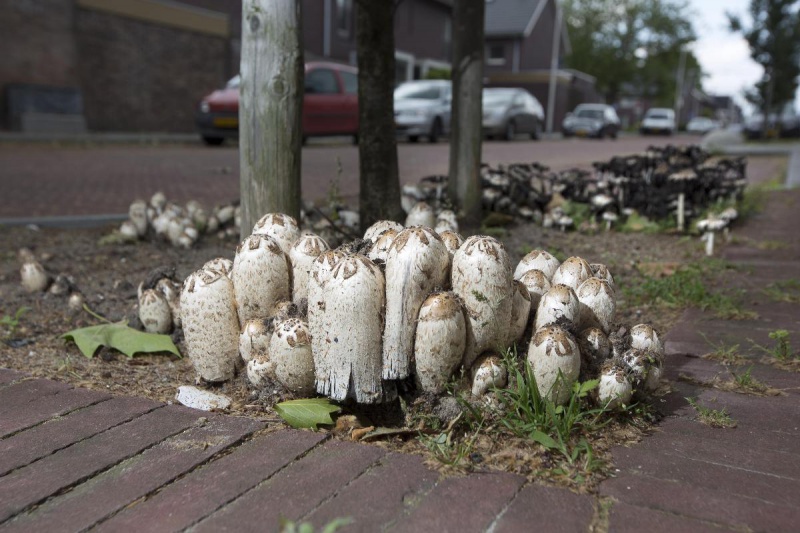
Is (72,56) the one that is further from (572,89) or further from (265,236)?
(572,89)

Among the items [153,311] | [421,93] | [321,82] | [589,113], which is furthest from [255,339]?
[589,113]

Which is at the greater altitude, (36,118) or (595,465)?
(36,118)

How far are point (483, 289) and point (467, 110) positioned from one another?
142 inches

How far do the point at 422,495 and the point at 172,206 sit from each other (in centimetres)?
382

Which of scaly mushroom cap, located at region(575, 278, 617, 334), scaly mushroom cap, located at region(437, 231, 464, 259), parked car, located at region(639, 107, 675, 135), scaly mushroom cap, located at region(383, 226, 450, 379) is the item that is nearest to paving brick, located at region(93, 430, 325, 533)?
scaly mushroom cap, located at region(383, 226, 450, 379)

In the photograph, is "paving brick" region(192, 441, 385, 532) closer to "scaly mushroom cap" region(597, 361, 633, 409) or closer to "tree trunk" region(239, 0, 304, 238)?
"scaly mushroom cap" region(597, 361, 633, 409)

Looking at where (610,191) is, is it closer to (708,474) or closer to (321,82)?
(708,474)

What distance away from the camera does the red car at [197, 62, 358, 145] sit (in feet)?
51.6

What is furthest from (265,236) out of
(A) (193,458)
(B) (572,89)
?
(B) (572,89)

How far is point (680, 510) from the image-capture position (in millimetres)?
1584

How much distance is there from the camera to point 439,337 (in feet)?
6.57

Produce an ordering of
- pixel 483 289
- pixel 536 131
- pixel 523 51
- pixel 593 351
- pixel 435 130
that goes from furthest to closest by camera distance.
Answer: pixel 523 51 → pixel 536 131 → pixel 435 130 → pixel 593 351 → pixel 483 289

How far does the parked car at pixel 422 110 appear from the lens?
18.9 metres

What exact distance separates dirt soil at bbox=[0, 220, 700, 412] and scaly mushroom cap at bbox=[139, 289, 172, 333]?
8 centimetres
